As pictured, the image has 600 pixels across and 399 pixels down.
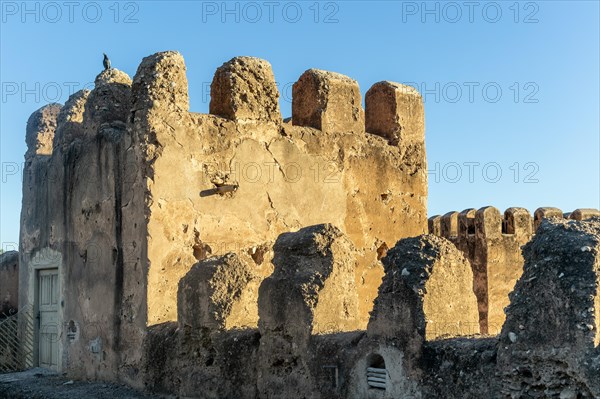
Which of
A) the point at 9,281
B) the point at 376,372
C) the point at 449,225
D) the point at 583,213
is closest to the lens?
the point at 376,372

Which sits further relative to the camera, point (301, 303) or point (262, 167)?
point (262, 167)

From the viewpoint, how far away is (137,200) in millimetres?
8656

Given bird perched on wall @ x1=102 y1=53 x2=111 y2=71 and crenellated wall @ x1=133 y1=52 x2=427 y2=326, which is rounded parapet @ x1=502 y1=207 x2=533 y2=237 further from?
bird perched on wall @ x1=102 y1=53 x2=111 y2=71

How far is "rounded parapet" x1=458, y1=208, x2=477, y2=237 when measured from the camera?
1390 centimetres

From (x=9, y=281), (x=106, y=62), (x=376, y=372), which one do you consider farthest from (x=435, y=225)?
(x=376, y=372)

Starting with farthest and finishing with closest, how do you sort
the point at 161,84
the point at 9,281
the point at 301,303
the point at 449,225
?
the point at 449,225 < the point at 9,281 < the point at 161,84 < the point at 301,303

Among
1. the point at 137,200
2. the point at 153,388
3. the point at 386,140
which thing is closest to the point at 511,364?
the point at 153,388

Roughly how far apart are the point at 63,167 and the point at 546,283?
286 inches

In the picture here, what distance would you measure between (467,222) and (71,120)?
7.09 m

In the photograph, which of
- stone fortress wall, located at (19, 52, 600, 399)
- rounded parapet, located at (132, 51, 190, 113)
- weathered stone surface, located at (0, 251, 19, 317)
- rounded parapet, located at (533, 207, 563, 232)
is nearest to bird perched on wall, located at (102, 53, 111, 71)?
stone fortress wall, located at (19, 52, 600, 399)

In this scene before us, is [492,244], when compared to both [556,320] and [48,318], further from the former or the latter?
[556,320]

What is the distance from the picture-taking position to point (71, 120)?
34.4 ft

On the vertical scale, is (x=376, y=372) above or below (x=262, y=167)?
below

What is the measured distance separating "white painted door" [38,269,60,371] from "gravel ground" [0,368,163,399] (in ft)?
0.76
